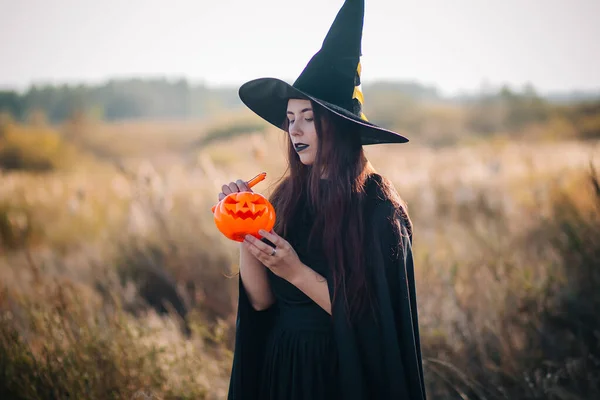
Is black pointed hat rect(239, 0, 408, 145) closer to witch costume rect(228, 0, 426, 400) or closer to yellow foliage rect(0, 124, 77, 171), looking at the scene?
witch costume rect(228, 0, 426, 400)

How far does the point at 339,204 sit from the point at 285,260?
1.11 ft

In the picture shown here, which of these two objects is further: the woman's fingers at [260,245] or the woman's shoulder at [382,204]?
the woman's shoulder at [382,204]

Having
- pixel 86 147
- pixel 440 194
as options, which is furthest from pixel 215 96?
pixel 440 194

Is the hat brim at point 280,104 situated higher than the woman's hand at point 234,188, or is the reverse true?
the hat brim at point 280,104

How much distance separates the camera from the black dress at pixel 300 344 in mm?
2008

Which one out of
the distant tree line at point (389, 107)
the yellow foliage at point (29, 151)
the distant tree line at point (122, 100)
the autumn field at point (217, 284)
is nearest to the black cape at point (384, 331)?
the autumn field at point (217, 284)

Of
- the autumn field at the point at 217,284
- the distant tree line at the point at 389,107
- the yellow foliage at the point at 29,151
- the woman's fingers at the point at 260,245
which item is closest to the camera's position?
the woman's fingers at the point at 260,245

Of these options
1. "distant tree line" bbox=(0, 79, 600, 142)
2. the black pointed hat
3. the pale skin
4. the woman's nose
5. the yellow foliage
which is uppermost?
"distant tree line" bbox=(0, 79, 600, 142)

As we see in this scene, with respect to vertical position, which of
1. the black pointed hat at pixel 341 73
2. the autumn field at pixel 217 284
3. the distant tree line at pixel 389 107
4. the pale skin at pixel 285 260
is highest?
the distant tree line at pixel 389 107

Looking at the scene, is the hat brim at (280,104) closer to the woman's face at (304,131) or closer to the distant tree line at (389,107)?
the woman's face at (304,131)

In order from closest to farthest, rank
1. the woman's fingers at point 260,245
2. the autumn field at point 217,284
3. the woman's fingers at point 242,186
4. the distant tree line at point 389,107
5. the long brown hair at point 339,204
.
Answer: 1. the woman's fingers at point 260,245
2. the long brown hair at point 339,204
3. the woman's fingers at point 242,186
4. the autumn field at point 217,284
5. the distant tree line at point 389,107

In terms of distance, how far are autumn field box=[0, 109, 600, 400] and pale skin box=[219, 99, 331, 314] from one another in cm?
26

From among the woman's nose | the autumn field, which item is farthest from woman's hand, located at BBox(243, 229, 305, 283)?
the autumn field

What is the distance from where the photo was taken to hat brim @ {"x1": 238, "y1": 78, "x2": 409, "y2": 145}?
6.55 ft
